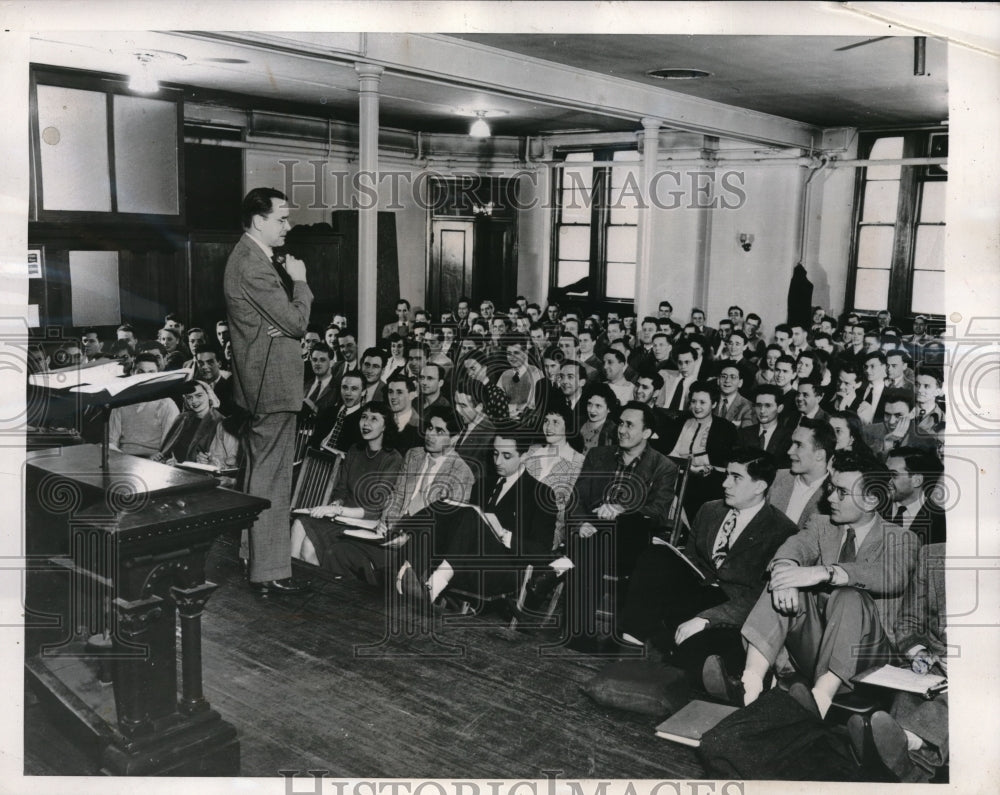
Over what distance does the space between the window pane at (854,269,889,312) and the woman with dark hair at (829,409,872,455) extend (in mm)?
1553

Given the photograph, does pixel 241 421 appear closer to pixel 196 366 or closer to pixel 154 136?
pixel 196 366

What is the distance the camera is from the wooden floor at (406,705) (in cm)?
257

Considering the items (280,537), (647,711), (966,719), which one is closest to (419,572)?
(280,537)

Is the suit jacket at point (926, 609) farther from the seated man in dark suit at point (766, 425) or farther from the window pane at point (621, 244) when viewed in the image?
the window pane at point (621, 244)

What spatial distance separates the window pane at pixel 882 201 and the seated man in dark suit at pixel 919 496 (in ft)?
8.37

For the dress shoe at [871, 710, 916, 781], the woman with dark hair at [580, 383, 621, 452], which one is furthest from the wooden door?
the dress shoe at [871, 710, 916, 781]

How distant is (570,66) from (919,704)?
3.01 m

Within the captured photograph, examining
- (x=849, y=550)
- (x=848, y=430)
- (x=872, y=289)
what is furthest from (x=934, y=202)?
(x=872, y=289)

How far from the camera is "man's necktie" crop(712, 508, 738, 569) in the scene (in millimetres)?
3074

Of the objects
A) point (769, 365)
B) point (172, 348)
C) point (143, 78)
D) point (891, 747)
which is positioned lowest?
point (891, 747)

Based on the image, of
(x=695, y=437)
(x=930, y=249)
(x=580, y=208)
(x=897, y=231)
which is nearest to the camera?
(x=930, y=249)

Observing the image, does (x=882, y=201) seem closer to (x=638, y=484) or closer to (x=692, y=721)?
(x=638, y=484)

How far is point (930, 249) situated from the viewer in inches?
128

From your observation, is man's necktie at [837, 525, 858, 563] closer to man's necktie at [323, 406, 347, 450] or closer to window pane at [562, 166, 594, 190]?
man's necktie at [323, 406, 347, 450]
